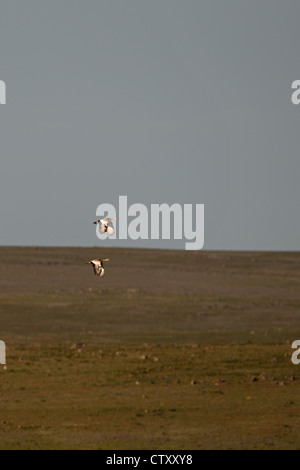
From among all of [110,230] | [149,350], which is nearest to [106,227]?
[110,230]

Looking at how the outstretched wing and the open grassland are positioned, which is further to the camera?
the open grassland

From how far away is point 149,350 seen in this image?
1983 inches

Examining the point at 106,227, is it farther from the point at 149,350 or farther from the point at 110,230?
the point at 149,350

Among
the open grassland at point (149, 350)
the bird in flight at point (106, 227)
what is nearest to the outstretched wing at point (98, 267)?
the bird in flight at point (106, 227)

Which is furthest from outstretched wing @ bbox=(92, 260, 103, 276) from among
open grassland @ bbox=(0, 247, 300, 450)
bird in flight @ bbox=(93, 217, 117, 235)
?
open grassland @ bbox=(0, 247, 300, 450)

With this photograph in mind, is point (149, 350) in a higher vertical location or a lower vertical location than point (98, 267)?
higher

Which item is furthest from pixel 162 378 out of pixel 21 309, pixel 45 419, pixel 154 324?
pixel 21 309

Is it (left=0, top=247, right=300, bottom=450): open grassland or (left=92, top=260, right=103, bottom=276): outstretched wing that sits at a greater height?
(left=0, top=247, right=300, bottom=450): open grassland

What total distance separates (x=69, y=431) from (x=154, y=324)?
2979 cm

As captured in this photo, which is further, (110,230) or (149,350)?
(149,350)

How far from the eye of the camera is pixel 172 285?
77938 millimetres

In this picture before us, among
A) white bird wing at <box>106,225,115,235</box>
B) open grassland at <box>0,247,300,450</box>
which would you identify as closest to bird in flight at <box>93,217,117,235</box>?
white bird wing at <box>106,225,115,235</box>

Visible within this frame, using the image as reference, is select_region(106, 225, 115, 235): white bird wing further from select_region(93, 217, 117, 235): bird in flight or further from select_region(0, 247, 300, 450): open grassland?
select_region(0, 247, 300, 450): open grassland

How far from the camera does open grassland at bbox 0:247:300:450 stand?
1308 inches
